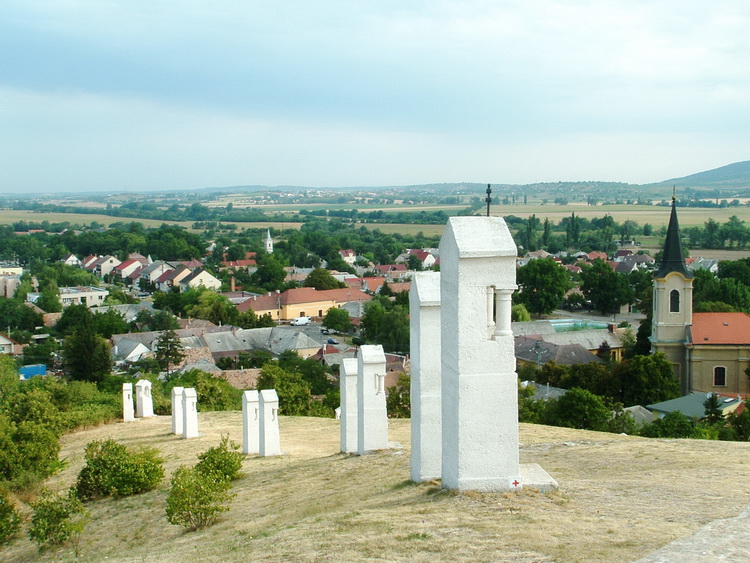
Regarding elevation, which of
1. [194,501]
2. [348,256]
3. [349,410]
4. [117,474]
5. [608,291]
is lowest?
[608,291]

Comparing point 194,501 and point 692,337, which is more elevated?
point 194,501

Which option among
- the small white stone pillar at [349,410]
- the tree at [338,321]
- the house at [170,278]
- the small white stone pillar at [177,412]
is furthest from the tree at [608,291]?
the small white stone pillar at [349,410]

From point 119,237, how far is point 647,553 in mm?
135889

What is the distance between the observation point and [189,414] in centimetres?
1719

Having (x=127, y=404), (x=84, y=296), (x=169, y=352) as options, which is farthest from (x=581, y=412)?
(x=84, y=296)

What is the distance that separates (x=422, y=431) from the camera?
368 inches

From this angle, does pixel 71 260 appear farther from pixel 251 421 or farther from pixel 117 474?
pixel 117 474

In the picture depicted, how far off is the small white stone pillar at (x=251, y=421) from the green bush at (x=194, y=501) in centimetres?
447

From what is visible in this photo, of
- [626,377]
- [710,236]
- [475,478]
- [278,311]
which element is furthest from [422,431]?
[710,236]

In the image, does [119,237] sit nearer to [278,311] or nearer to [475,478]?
[278,311]

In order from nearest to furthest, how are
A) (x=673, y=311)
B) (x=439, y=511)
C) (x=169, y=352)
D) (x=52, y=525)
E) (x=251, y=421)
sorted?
1. (x=439, y=511)
2. (x=52, y=525)
3. (x=251, y=421)
4. (x=673, y=311)
5. (x=169, y=352)

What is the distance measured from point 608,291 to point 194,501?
6419 centimetres

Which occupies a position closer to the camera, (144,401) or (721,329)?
(144,401)

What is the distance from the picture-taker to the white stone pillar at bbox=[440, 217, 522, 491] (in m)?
7.88
